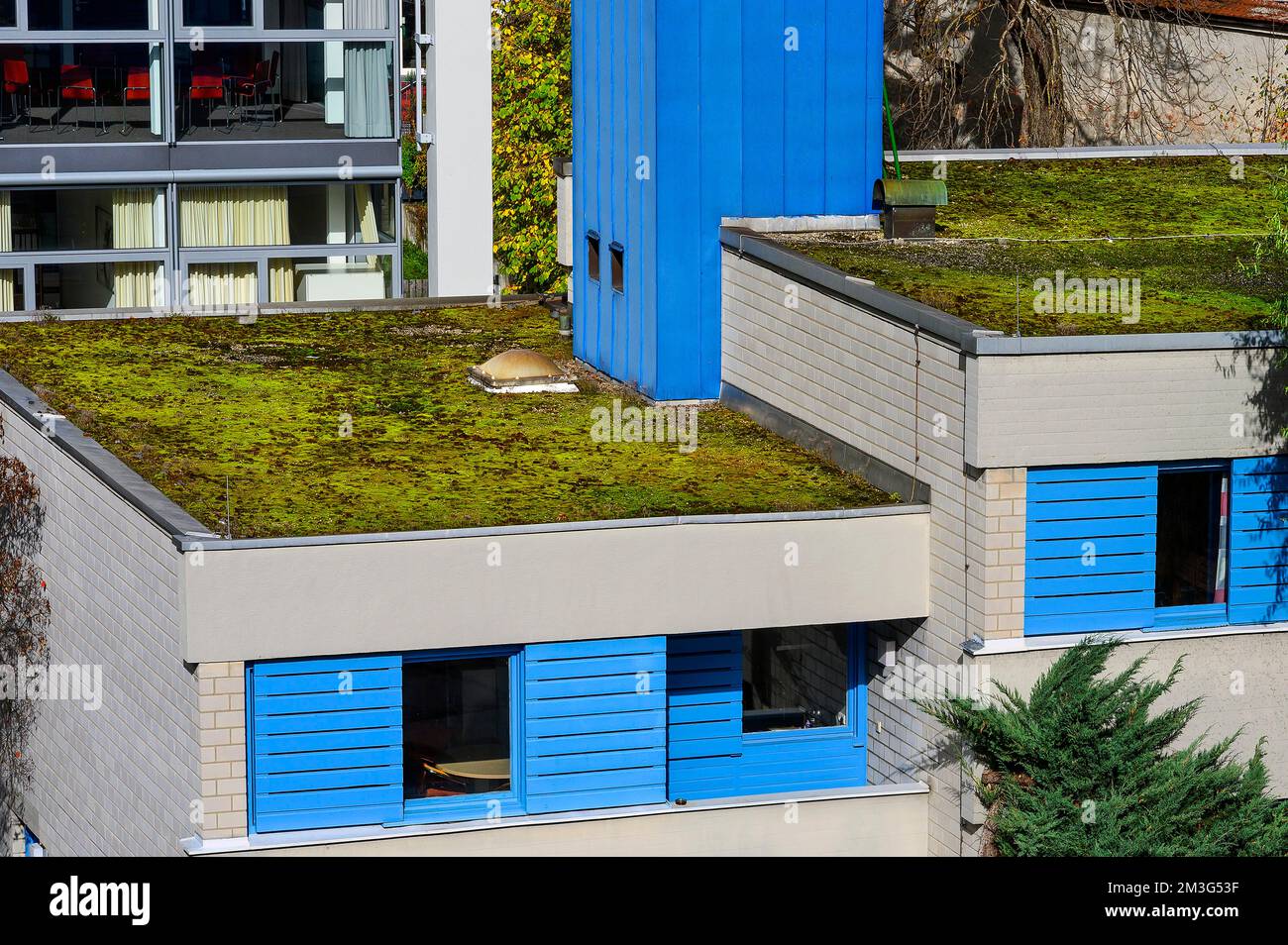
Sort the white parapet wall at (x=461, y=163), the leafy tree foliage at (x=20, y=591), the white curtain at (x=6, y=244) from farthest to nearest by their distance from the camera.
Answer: the white parapet wall at (x=461, y=163) → the white curtain at (x=6, y=244) → the leafy tree foliage at (x=20, y=591)

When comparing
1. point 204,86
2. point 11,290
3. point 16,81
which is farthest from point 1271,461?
point 16,81

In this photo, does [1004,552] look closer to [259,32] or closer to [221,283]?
[221,283]

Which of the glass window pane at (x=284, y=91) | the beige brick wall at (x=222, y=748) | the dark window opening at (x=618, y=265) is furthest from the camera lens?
the glass window pane at (x=284, y=91)

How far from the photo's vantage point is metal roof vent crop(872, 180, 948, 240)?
19.3 meters

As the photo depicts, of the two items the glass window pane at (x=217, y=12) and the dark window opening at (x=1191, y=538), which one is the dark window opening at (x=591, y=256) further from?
the glass window pane at (x=217, y=12)

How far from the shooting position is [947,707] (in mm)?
15289

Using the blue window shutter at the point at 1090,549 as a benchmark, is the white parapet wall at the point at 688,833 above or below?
below

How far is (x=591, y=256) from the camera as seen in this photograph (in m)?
21.4

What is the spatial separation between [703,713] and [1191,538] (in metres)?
4.00

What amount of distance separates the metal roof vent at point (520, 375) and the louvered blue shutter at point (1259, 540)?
6.87m

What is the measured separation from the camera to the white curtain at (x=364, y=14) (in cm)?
2884

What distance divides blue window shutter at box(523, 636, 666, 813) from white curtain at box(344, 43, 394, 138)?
15651 mm

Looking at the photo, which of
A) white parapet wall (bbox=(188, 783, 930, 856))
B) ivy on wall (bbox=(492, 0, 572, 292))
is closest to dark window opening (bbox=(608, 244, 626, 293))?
white parapet wall (bbox=(188, 783, 930, 856))

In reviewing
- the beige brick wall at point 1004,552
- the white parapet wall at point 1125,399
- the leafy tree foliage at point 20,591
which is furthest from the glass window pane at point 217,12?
the beige brick wall at point 1004,552
